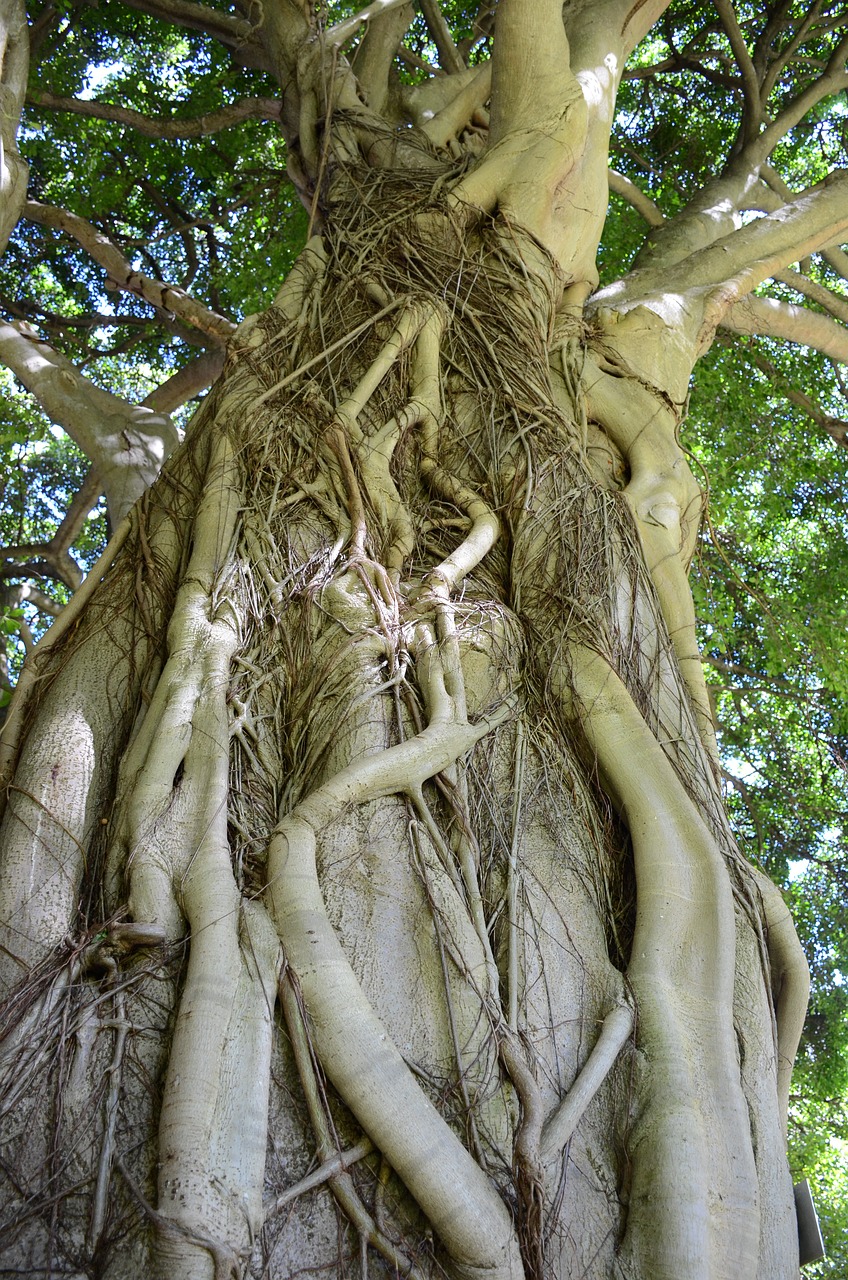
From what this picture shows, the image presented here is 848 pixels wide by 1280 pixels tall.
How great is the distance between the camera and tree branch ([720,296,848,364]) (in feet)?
16.3

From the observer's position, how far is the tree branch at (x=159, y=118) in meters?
5.42

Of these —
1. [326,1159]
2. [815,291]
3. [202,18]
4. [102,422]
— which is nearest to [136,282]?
[102,422]

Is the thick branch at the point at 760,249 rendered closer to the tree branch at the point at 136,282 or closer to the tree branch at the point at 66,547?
the tree branch at the point at 136,282

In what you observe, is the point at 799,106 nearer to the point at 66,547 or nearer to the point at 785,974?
the point at 66,547

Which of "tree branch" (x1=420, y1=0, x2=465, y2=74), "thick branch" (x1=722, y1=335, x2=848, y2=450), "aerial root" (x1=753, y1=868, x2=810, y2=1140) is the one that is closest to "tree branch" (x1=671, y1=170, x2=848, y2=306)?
"thick branch" (x1=722, y1=335, x2=848, y2=450)

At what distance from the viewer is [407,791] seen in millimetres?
2311

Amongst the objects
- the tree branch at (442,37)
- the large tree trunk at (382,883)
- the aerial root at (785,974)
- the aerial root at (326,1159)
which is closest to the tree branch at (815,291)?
the tree branch at (442,37)

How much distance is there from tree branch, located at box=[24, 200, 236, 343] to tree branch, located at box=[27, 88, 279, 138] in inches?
21.3

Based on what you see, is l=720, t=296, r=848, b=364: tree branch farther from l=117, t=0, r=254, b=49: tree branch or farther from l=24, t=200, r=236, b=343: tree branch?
l=117, t=0, r=254, b=49: tree branch

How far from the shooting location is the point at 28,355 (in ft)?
14.8

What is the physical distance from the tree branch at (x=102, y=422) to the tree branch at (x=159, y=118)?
4.92 feet

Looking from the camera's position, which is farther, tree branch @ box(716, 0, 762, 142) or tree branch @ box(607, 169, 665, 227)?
tree branch @ box(607, 169, 665, 227)

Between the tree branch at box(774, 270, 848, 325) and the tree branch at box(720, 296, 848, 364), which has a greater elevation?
the tree branch at box(774, 270, 848, 325)

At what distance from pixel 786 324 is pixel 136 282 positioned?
9.80ft
